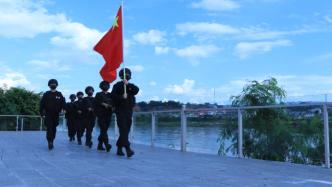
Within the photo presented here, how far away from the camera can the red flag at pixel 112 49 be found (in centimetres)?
1080

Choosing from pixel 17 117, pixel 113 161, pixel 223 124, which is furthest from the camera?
pixel 17 117

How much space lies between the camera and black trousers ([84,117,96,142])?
14094 mm

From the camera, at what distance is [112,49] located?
10891 mm

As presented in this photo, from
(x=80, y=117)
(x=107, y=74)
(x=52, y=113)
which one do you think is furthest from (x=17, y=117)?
(x=107, y=74)

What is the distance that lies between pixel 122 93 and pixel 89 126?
4.47 metres

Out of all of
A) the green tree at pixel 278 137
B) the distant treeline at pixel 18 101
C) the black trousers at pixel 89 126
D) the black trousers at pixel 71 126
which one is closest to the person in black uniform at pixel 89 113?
the black trousers at pixel 89 126

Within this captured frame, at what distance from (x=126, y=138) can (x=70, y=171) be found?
2.48 meters

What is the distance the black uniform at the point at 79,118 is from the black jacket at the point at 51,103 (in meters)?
2.57

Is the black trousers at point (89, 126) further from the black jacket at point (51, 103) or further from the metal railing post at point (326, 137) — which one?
the metal railing post at point (326, 137)

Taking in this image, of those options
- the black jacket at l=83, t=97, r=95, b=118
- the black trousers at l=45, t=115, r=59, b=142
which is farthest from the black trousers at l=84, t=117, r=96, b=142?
the black trousers at l=45, t=115, r=59, b=142

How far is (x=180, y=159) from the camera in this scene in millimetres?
10367

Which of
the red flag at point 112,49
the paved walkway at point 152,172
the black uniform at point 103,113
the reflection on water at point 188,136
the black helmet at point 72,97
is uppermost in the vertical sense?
the red flag at point 112,49

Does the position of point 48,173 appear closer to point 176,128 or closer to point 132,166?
point 132,166

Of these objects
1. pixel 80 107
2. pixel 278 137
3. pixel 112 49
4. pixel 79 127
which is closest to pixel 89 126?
pixel 80 107
